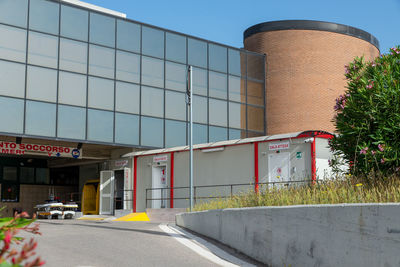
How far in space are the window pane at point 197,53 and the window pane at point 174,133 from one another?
4189mm

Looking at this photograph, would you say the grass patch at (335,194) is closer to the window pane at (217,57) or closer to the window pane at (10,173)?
the window pane at (217,57)

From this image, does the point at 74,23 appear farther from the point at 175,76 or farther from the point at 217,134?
the point at 217,134

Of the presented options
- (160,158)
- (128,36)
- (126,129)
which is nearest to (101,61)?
(128,36)

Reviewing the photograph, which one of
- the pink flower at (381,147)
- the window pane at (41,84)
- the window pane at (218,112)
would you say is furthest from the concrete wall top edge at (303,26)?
the pink flower at (381,147)

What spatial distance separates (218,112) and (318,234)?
962 inches

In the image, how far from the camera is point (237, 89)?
3400cm

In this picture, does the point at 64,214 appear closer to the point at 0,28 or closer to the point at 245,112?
the point at 0,28

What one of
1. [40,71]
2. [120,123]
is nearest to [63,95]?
[40,71]

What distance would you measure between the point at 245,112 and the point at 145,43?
8.33 metres

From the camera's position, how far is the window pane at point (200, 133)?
30.9 metres

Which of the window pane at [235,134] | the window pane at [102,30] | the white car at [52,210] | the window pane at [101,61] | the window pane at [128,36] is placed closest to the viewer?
the white car at [52,210]

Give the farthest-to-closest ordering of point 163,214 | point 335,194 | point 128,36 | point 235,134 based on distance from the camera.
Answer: point 235,134 → point 128,36 → point 163,214 → point 335,194

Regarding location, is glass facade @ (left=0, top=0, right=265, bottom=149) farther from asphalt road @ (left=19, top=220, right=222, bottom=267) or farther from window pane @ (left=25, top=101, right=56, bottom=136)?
asphalt road @ (left=19, top=220, right=222, bottom=267)

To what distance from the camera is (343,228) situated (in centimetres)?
785
